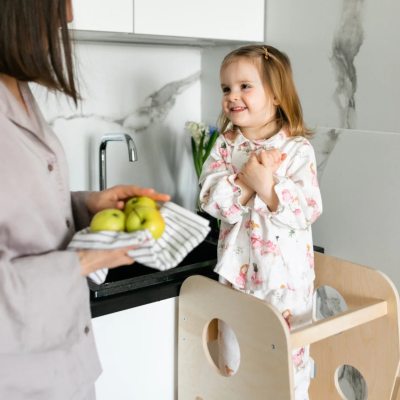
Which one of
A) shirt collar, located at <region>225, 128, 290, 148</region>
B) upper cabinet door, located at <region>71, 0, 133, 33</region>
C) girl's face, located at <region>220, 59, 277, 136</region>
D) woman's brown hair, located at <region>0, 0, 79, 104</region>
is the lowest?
shirt collar, located at <region>225, 128, 290, 148</region>

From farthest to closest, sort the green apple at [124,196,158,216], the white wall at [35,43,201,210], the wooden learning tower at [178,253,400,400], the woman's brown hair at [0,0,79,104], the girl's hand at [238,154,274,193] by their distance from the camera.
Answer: the white wall at [35,43,201,210] → the girl's hand at [238,154,274,193] → the wooden learning tower at [178,253,400,400] → the green apple at [124,196,158,216] → the woman's brown hair at [0,0,79,104]

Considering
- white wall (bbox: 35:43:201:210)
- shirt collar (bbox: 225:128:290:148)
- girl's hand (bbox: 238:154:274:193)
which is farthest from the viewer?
white wall (bbox: 35:43:201:210)

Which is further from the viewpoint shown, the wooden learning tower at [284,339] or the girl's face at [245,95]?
the girl's face at [245,95]

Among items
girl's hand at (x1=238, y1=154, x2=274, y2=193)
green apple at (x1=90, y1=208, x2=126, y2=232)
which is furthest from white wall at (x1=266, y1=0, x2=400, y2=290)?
green apple at (x1=90, y1=208, x2=126, y2=232)

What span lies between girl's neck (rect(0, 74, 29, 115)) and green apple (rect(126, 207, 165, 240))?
243mm

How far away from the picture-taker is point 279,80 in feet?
4.29

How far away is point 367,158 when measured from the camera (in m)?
1.43

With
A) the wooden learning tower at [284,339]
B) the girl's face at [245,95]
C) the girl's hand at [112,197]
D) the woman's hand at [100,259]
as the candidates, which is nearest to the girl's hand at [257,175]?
the girl's face at [245,95]

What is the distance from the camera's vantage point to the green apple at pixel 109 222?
32.1 inches

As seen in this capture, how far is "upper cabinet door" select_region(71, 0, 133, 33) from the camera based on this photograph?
4.45ft

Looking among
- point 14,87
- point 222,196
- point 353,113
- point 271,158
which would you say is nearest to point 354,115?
point 353,113

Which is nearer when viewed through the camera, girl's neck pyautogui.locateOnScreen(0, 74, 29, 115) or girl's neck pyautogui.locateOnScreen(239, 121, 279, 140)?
girl's neck pyautogui.locateOnScreen(0, 74, 29, 115)

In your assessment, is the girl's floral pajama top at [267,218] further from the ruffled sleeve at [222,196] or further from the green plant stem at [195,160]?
the green plant stem at [195,160]

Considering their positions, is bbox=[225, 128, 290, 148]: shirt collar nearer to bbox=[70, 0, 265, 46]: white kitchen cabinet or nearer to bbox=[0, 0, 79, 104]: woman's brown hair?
bbox=[70, 0, 265, 46]: white kitchen cabinet
